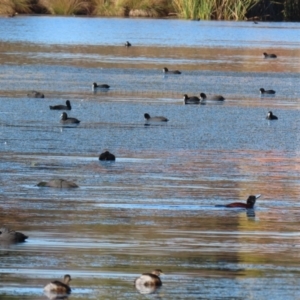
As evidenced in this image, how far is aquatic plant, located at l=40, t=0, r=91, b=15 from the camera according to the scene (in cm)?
5962

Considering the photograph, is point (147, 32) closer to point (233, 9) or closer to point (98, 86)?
point (233, 9)

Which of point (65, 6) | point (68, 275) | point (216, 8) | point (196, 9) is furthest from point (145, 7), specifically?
point (68, 275)

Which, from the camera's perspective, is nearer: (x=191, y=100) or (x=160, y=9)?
(x=191, y=100)

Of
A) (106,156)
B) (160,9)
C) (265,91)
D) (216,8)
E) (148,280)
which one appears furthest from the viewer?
(160,9)

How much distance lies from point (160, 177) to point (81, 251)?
4.31 meters

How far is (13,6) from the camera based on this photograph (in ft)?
191

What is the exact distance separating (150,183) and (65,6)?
4719 centimetres

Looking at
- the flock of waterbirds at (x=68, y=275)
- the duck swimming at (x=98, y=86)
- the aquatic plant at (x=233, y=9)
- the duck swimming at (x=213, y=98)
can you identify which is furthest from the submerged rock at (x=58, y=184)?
the aquatic plant at (x=233, y=9)

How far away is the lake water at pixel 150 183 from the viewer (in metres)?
8.77

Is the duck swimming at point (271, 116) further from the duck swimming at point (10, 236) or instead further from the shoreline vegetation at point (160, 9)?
the shoreline vegetation at point (160, 9)

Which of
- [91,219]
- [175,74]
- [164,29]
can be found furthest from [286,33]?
[91,219]

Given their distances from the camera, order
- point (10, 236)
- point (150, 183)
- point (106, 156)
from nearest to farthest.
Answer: point (10, 236), point (150, 183), point (106, 156)

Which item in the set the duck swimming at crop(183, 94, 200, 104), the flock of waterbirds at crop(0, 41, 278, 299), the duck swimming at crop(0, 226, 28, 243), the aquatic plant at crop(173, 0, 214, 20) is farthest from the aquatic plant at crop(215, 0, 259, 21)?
the duck swimming at crop(0, 226, 28, 243)

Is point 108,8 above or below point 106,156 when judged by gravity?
above
